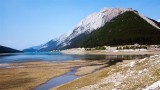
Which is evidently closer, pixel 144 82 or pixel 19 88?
pixel 144 82

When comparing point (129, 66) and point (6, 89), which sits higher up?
point (129, 66)

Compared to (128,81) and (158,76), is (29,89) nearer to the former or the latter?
(128,81)

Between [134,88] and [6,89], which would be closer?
[134,88]

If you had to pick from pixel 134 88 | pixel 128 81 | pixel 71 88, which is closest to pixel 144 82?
pixel 134 88

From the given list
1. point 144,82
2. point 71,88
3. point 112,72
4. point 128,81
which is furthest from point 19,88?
point 144,82

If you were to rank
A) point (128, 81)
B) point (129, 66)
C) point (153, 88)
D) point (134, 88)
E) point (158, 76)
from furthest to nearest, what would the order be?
point (129, 66) < point (128, 81) < point (158, 76) < point (134, 88) < point (153, 88)

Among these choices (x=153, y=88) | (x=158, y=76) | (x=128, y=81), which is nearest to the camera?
(x=153, y=88)

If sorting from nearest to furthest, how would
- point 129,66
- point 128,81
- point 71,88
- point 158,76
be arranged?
point 158,76 < point 128,81 < point 71,88 < point 129,66

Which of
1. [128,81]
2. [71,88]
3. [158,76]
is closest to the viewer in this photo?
[158,76]

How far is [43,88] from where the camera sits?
5497 centimetres

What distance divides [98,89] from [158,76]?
8.62 meters

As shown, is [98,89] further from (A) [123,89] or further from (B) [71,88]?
(B) [71,88]

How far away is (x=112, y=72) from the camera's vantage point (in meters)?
53.3

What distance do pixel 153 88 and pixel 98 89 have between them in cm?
1320
